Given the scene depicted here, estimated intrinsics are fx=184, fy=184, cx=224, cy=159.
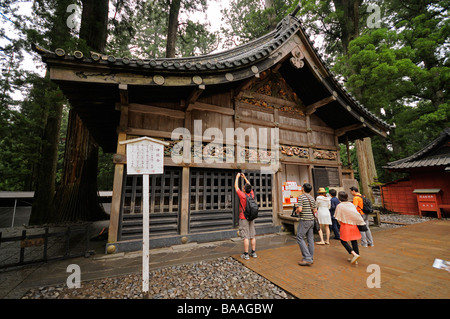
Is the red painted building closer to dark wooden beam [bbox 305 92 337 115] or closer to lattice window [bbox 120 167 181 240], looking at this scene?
dark wooden beam [bbox 305 92 337 115]

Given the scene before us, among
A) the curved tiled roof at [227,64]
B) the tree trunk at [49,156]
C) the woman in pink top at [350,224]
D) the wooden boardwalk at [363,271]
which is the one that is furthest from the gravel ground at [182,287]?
the tree trunk at [49,156]

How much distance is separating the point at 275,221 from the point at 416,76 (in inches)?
563

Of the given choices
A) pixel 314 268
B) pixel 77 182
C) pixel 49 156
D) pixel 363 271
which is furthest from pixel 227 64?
pixel 49 156

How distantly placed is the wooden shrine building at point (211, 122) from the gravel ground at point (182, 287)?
5.60ft

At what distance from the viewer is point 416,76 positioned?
1223cm

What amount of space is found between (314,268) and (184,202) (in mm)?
3789

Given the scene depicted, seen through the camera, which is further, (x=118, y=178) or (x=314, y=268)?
(x=118, y=178)

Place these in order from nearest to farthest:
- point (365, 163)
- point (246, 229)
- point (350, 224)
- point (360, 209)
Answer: point (350, 224)
point (246, 229)
point (360, 209)
point (365, 163)

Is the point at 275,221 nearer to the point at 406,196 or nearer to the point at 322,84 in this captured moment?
the point at 322,84

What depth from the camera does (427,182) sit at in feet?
36.0

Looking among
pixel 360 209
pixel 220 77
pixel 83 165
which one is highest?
pixel 220 77

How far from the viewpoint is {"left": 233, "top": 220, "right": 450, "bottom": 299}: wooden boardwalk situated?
2.93m

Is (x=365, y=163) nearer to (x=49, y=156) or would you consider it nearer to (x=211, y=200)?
(x=211, y=200)
